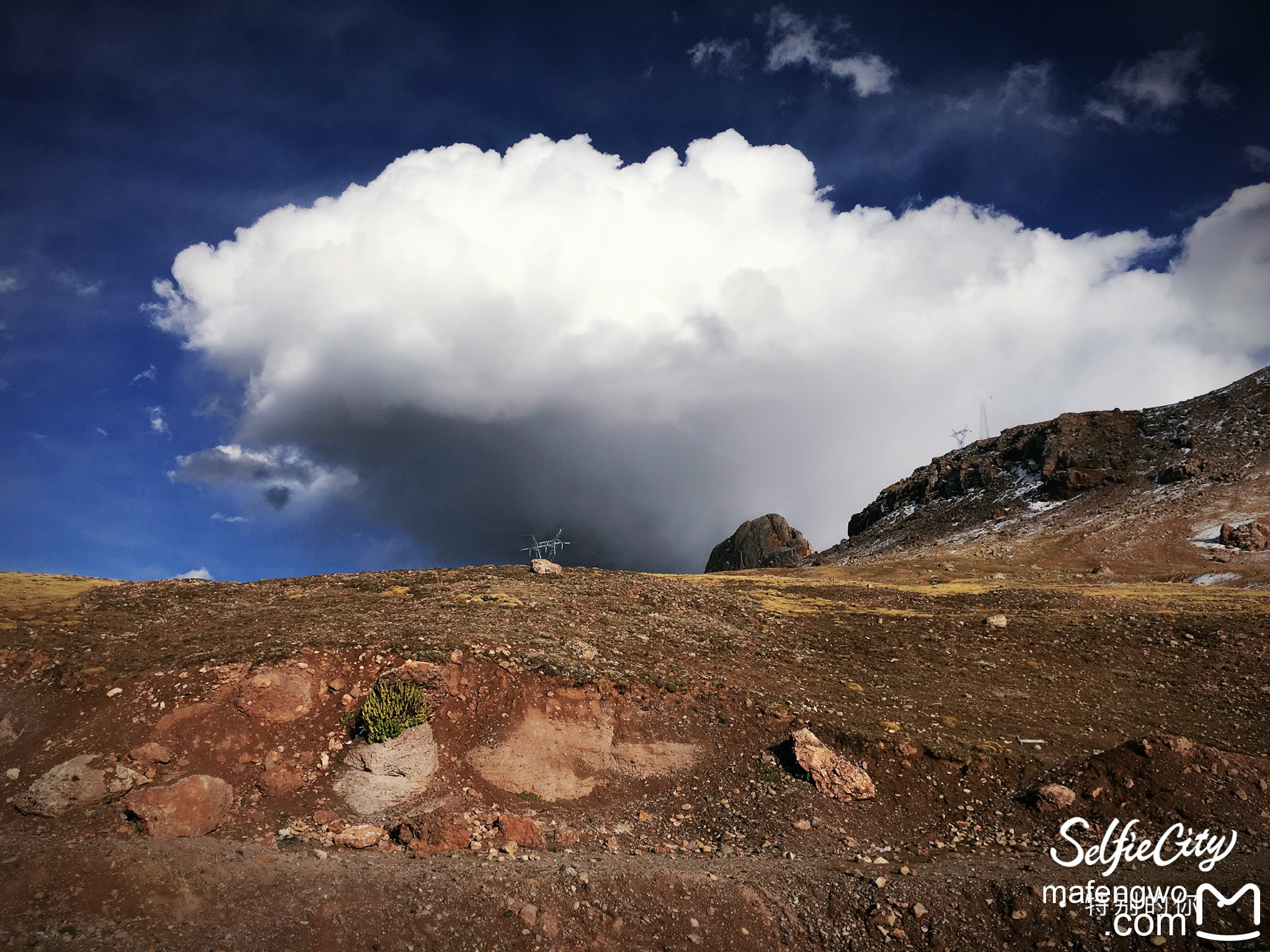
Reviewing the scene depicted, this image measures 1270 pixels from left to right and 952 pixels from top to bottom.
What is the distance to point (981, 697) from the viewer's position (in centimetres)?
1948

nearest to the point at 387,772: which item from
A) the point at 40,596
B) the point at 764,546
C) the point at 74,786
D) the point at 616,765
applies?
the point at 616,765

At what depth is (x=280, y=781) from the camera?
12977mm

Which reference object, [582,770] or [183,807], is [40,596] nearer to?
[183,807]

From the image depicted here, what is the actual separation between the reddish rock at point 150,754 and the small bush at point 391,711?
3.78 meters

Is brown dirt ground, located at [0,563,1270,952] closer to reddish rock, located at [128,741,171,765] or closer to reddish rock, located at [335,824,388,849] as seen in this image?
reddish rock, located at [128,741,171,765]

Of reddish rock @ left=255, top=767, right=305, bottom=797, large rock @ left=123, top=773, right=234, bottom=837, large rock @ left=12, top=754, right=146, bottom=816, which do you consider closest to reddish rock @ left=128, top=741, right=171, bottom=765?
large rock @ left=12, top=754, right=146, bottom=816

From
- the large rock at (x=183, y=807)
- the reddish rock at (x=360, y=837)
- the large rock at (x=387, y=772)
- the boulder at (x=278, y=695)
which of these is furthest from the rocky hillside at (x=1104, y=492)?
the large rock at (x=183, y=807)

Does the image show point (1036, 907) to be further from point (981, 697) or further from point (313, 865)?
point (313, 865)

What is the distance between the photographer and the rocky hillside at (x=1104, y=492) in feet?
198

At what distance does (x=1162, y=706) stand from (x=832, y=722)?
11293mm

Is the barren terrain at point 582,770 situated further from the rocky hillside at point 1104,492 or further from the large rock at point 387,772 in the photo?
the rocky hillside at point 1104,492

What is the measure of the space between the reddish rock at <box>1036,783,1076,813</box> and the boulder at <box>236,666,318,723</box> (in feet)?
54.9

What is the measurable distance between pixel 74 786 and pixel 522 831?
28.6ft

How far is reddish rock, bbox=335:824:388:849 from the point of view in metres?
11.5
